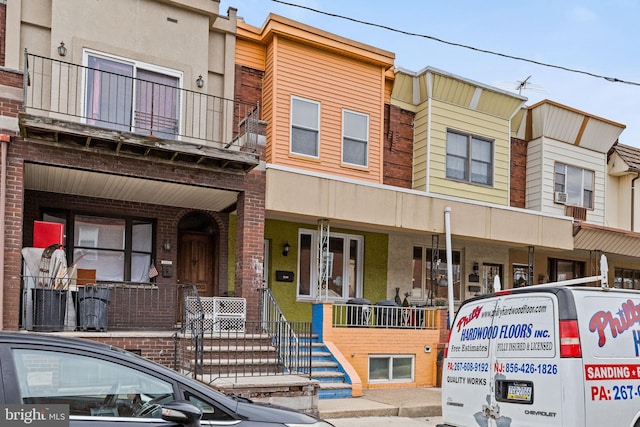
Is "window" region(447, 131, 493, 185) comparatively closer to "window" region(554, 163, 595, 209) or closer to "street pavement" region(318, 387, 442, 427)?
"window" region(554, 163, 595, 209)

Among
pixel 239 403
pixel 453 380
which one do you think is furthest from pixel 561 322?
pixel 239 403

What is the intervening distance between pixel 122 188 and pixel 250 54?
459 cm

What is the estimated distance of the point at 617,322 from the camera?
5832mm

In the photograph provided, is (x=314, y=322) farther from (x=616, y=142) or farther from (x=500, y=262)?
(x=616, y=142)

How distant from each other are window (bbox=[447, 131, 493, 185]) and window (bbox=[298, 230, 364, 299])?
3.49 metres

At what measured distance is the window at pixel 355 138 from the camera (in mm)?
14664

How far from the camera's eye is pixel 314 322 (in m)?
12.0

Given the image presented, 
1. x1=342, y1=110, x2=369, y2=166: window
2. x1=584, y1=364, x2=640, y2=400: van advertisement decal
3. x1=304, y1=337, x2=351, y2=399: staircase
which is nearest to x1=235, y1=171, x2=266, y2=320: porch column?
x1=304, y1=337, x2=351, y2=399: staircase

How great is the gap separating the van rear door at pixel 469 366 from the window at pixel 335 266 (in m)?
Result: 7.48

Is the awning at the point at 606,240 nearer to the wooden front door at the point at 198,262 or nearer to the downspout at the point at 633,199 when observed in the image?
the downspout at the point at 633,199

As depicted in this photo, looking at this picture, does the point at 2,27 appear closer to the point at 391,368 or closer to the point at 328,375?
the point at 328,375

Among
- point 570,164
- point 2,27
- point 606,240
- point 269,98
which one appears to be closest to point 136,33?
point 2,27

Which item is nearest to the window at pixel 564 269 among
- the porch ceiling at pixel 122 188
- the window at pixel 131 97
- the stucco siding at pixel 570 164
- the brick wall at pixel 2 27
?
the stucco siding at pixel 570 164
